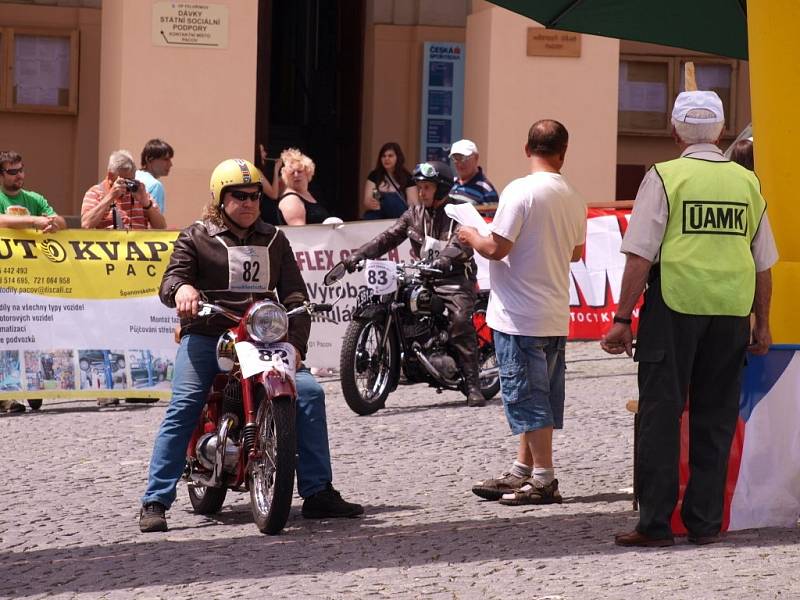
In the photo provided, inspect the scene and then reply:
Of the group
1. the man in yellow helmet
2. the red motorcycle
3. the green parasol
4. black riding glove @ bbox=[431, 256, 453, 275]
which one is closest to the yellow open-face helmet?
the man in yellow helmet

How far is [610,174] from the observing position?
57.9 ft

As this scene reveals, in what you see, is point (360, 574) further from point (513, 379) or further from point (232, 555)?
point (513, 379)

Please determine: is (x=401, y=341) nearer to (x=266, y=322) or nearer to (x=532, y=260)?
(x=532, y=260)

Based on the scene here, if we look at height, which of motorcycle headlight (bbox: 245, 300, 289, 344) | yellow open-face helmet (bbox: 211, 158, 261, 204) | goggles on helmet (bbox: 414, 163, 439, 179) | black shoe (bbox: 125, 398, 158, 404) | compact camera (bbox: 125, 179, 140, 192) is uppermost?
goggles on helmet (bbox: 414, 163, 439, 179)

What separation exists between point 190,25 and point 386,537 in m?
9.86

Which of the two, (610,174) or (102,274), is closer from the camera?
(102,274)

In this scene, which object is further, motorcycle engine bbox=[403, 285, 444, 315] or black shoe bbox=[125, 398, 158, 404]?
black shoe bbox=[125, 398, 158, 404]

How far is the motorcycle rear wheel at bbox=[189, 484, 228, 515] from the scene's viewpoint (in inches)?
317

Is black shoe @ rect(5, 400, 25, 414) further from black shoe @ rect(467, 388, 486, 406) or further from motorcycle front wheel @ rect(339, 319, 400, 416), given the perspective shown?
black shoe @ rect(467, 388, 486, 406)

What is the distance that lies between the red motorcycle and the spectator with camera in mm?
5226

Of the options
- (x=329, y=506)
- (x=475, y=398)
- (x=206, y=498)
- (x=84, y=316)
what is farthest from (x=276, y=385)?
(x=84, y=316)

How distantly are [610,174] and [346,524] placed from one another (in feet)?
34.0

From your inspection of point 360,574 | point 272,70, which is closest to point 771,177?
point 360,574

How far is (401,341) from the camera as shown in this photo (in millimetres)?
12422
